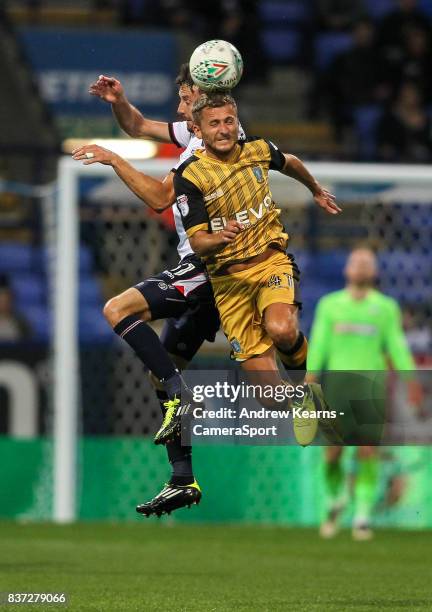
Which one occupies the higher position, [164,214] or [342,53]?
[342,53]

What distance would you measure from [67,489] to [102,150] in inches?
216

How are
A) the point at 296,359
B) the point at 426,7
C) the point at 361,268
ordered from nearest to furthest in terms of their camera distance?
the point at 296,359 < the point at 361,268 < the point at 426,7

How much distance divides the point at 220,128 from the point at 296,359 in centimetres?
127

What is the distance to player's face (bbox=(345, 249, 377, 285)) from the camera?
12.1 m

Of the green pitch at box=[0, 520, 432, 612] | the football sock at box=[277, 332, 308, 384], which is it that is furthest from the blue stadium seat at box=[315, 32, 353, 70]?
the football sock at box=[277, 332, 308, 384]

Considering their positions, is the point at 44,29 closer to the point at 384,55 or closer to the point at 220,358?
the point at 384,55

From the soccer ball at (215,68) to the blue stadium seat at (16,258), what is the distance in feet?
26.8

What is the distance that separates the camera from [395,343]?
12312 mm

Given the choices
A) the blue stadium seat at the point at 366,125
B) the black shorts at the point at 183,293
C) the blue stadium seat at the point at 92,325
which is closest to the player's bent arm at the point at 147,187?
the black shorts at the point at 183,293

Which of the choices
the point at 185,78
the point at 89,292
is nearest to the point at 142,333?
the point at 185,78

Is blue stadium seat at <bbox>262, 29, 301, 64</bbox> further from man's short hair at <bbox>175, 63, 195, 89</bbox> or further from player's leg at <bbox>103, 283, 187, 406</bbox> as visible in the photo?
player's leg at <bbox>103, 283, 187, 406</bbox>

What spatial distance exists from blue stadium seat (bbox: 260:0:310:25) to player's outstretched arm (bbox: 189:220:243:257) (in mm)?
12180

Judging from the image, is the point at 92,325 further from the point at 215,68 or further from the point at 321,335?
the point at 215,68

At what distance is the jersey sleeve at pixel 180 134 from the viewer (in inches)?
333
